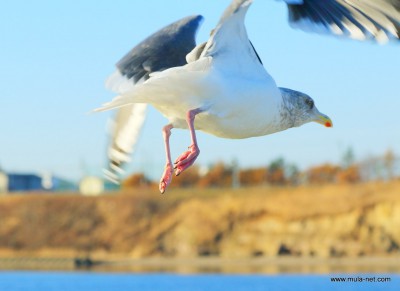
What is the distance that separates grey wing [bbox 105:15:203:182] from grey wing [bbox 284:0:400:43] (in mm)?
1232

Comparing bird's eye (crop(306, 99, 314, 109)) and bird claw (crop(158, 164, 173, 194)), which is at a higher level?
bird claw (crop(158, 164, 173, 194))

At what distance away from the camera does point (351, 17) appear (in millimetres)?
6195

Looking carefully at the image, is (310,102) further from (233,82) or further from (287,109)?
(233,82)

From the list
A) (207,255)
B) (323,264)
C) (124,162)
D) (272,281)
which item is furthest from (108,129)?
(207,255)

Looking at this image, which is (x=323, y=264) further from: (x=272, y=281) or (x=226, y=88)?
(x=226, y=88)

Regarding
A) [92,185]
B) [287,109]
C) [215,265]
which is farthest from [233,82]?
[92,185]

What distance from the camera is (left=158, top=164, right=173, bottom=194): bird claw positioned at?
5867mm

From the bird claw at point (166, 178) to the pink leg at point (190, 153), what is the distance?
6 centimetres

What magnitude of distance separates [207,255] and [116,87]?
46.3m

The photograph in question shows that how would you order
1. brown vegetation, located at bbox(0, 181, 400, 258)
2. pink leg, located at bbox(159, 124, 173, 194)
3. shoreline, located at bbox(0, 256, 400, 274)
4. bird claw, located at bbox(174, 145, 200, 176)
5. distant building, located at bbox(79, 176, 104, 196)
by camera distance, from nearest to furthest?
1. pink leg, located at bbox(159, 124, 173, 194)
2. bird claw, located at bbox(174, 145, 200, 176)
3. shoreline, located at bbox(0, 256, 400, 274)
4. brown vegetation, located at bbox(0, 181, 400, 258)
5. distant building, located at bbox(79, 176, 104, 196)

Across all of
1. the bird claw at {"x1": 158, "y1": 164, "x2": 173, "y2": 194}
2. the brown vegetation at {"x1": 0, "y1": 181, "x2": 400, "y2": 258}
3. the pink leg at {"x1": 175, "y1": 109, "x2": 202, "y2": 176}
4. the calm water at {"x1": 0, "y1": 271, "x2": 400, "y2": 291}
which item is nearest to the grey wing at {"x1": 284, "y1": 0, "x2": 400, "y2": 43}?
the pink leg at {"x1": 175, "y1": 109, "x2": 202, "y2": 176}

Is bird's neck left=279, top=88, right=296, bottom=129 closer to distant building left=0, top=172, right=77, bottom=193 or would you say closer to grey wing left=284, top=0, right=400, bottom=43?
grey wing left=284, top=0, right=400, bottom=43

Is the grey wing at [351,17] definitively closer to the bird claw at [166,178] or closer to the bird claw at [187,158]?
the bird claw at [187,158]

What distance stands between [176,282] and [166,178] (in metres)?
40.5
